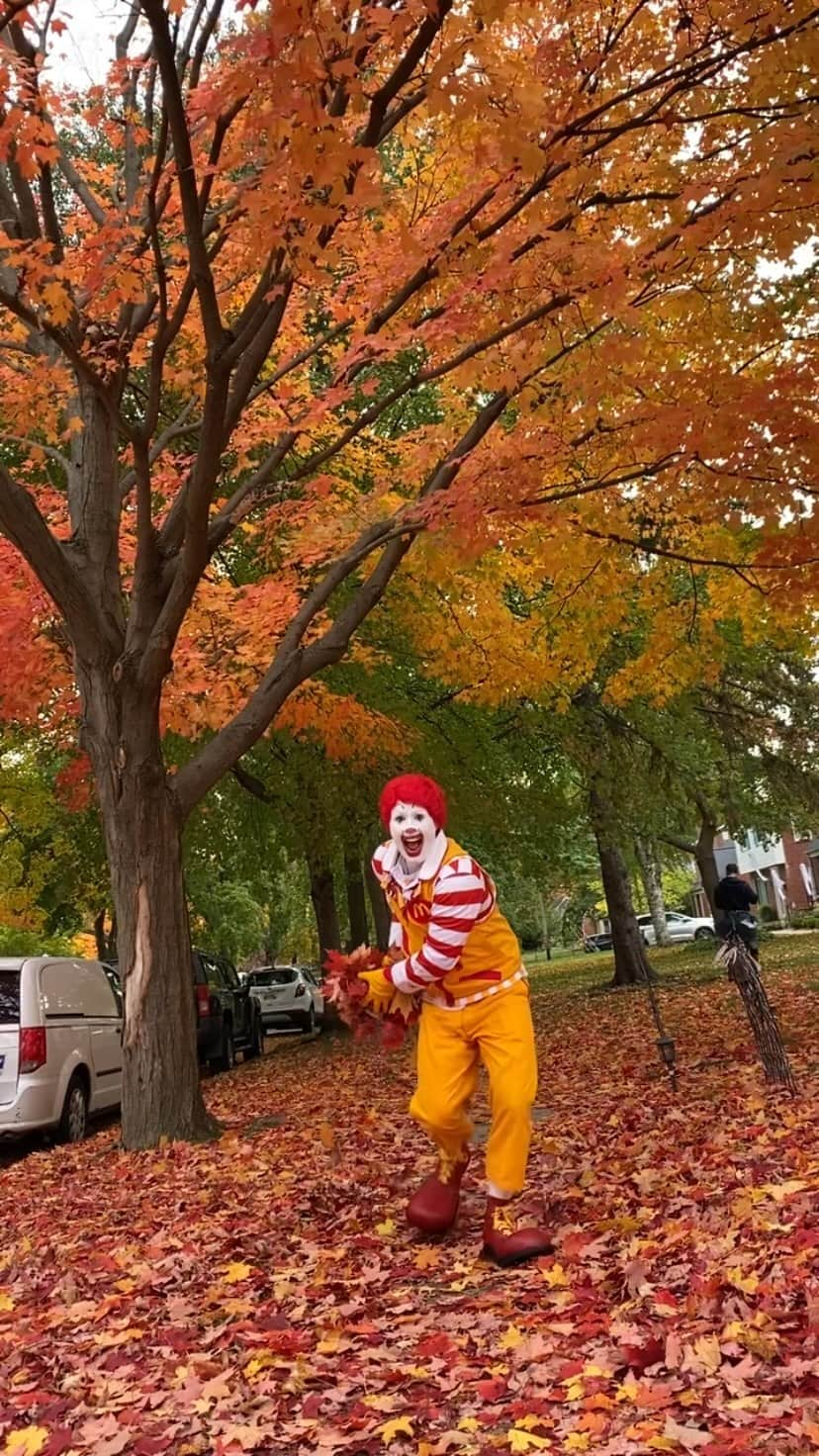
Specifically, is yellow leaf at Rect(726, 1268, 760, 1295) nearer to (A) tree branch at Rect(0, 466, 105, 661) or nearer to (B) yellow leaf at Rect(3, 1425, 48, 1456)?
(B) yellow leaf at Rect(3, 1425, 48, 1456)

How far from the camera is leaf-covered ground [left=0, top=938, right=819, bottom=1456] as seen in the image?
2.90 meters

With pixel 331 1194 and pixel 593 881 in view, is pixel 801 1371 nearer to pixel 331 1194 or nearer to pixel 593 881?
pixel 331 1194

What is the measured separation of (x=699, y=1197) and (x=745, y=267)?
6.77 m

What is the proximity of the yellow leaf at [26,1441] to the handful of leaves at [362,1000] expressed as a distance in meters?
1.91

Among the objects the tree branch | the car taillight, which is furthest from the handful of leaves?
the car taillight

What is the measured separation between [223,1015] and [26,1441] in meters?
13.0

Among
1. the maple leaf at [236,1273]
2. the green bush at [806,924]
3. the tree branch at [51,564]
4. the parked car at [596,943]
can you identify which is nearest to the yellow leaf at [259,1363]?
the maple leaf at [236,1273]

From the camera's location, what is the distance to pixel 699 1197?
4586mm

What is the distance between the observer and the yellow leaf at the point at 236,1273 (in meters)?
4.32

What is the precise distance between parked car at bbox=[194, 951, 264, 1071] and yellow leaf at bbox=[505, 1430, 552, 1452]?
11.2 metres

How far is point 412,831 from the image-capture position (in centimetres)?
458

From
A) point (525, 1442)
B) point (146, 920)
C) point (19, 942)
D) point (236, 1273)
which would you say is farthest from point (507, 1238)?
point (19, 942)

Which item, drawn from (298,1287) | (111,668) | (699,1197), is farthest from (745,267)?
(298,1287)

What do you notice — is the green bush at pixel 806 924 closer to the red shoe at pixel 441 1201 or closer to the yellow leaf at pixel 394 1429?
the red shoe at pixel 441 1201
